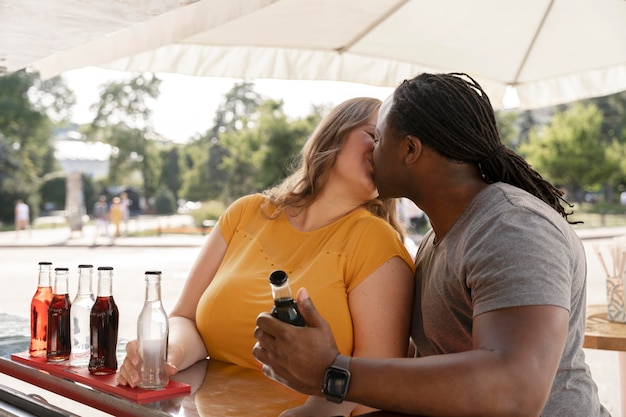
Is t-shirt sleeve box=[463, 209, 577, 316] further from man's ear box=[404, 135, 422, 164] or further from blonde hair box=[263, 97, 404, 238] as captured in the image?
blonde hair box=[263, 97, 404, 238]

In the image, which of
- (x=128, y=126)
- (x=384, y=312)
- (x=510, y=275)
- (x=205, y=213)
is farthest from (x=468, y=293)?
(x=128, y=126)

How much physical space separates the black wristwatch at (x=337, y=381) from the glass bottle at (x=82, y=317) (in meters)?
0.86

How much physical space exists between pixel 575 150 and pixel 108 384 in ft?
104

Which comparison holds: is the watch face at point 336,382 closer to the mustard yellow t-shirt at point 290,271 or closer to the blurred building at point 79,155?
the mustard yellow t-shirt at point 290,271

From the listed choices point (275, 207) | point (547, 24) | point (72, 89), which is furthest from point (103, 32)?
point (72, 89)

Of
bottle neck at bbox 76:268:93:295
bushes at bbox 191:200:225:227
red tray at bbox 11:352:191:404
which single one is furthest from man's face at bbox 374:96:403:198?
bushes at bbox 191:200:225:227

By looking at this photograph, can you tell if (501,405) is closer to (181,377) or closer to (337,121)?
(181,377)

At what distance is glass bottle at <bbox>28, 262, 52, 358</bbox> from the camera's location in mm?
2070

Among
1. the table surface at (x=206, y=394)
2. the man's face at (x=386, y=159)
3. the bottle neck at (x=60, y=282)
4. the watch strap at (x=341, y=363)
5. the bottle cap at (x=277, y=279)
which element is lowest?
the table surface at (x=206, y=394)

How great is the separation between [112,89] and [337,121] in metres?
31.7

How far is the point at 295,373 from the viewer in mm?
1373

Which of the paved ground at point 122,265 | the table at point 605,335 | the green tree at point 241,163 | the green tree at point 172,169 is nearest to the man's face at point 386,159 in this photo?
the paved ground at point 122,265

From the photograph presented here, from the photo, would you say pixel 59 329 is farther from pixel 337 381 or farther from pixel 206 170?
pixel 206 170

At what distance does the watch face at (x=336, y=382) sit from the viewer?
1.34m
